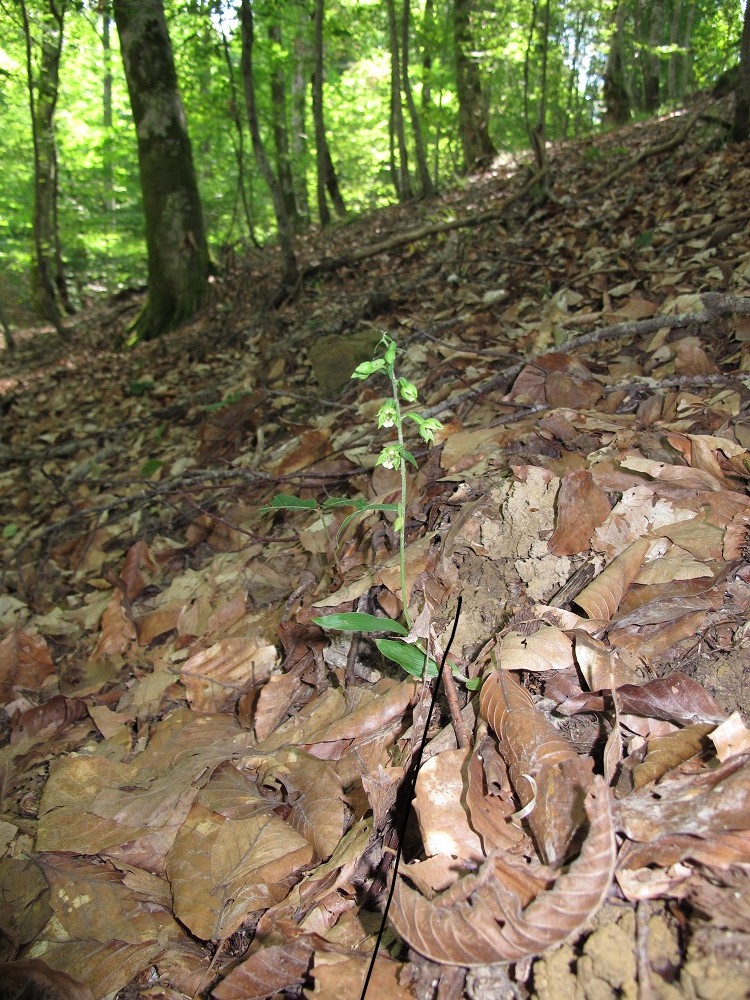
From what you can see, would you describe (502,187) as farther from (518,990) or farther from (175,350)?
(518,990)

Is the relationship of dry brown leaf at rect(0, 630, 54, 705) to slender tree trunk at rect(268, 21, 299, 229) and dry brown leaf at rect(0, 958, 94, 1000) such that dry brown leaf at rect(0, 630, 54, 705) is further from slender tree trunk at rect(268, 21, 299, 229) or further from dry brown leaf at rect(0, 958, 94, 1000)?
slender tree trunk at rect(268, 21, 299, 229)

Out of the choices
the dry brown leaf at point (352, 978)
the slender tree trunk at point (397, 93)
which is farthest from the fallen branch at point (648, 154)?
the dry brown leaf at point (352, 978)

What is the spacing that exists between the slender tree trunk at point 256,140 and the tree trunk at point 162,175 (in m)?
1.88

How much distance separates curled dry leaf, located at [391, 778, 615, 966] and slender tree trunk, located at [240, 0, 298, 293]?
569 cm

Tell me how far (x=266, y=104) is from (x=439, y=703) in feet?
39.8

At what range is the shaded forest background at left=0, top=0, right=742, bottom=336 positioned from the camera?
8312 millimetres

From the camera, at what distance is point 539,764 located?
116cm

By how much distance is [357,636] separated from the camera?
179 cm

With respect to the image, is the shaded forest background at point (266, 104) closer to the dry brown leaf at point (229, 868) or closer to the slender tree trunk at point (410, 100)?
the slender tree trunk at point (410, 100)

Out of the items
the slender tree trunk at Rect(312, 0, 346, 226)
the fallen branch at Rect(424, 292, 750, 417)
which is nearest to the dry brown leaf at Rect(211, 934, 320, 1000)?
the fallen branch at Rect(424, 292, 750, 417)

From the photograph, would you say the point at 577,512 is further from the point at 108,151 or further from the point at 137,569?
the point at 108,151

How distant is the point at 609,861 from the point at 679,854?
0.11 metres

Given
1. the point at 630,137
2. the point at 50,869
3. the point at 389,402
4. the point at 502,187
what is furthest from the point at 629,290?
the point at 630,137

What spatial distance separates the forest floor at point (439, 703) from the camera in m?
0.96
